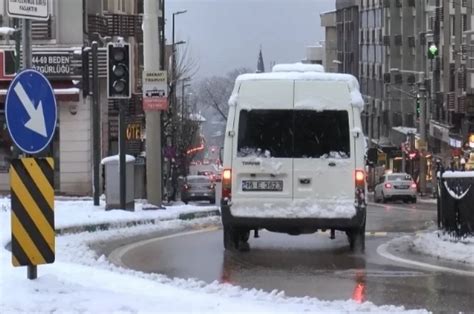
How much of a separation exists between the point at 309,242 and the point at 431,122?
56290 millimetres

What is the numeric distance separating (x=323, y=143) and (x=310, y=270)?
236cm

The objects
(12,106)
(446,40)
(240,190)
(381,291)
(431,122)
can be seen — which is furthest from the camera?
(431,122)

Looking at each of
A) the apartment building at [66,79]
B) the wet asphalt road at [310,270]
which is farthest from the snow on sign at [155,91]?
the apartment building at [66,79]

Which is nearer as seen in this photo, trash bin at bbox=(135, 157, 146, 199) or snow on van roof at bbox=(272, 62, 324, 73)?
snow on van roof at bbox=(272, 62, 324, 73)

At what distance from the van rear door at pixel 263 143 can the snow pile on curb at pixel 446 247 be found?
2350 millimetres

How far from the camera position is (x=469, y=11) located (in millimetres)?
56812

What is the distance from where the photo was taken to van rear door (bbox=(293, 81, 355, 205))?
516 inches

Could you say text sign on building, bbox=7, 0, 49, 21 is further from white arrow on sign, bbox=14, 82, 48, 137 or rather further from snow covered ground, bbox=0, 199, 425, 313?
snow covered ground, bbox=0, 199, 425, 313

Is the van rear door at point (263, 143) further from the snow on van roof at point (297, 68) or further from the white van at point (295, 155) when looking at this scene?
the snow on van roof at point (297, 68)

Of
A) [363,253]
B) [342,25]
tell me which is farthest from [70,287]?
[342,25]

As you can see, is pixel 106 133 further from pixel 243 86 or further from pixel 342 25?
pixel 342 25

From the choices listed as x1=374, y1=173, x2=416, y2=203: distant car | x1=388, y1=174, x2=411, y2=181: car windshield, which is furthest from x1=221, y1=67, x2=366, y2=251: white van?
x1=388, y1=174, x2=411, y2=181: car windshield

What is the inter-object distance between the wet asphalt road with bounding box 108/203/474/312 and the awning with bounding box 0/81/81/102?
17.7 metres

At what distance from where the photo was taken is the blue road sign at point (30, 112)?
8.16 metres
